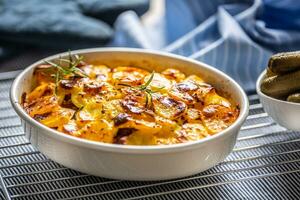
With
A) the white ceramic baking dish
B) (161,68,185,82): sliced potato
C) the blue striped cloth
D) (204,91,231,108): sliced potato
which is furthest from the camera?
the blue striped cloth

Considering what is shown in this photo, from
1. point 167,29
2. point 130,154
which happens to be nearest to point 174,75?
point 130,154

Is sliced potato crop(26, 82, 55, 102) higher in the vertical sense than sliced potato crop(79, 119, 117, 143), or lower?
lower

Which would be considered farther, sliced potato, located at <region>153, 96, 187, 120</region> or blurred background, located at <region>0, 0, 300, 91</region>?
blurred background, located at <region>0, 0, 300, 91</region>

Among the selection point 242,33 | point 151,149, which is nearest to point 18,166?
point 151,149

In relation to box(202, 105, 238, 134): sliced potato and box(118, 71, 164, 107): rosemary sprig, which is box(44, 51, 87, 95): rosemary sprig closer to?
box(118, 71, 164, 107): rosemary sprig

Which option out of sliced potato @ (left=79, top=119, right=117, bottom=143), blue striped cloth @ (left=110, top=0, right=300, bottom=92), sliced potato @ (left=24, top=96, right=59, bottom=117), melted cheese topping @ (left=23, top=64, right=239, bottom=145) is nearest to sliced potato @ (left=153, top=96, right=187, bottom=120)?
melted cheese topping @ (left=23, top=64, right=239, bottom=145)
